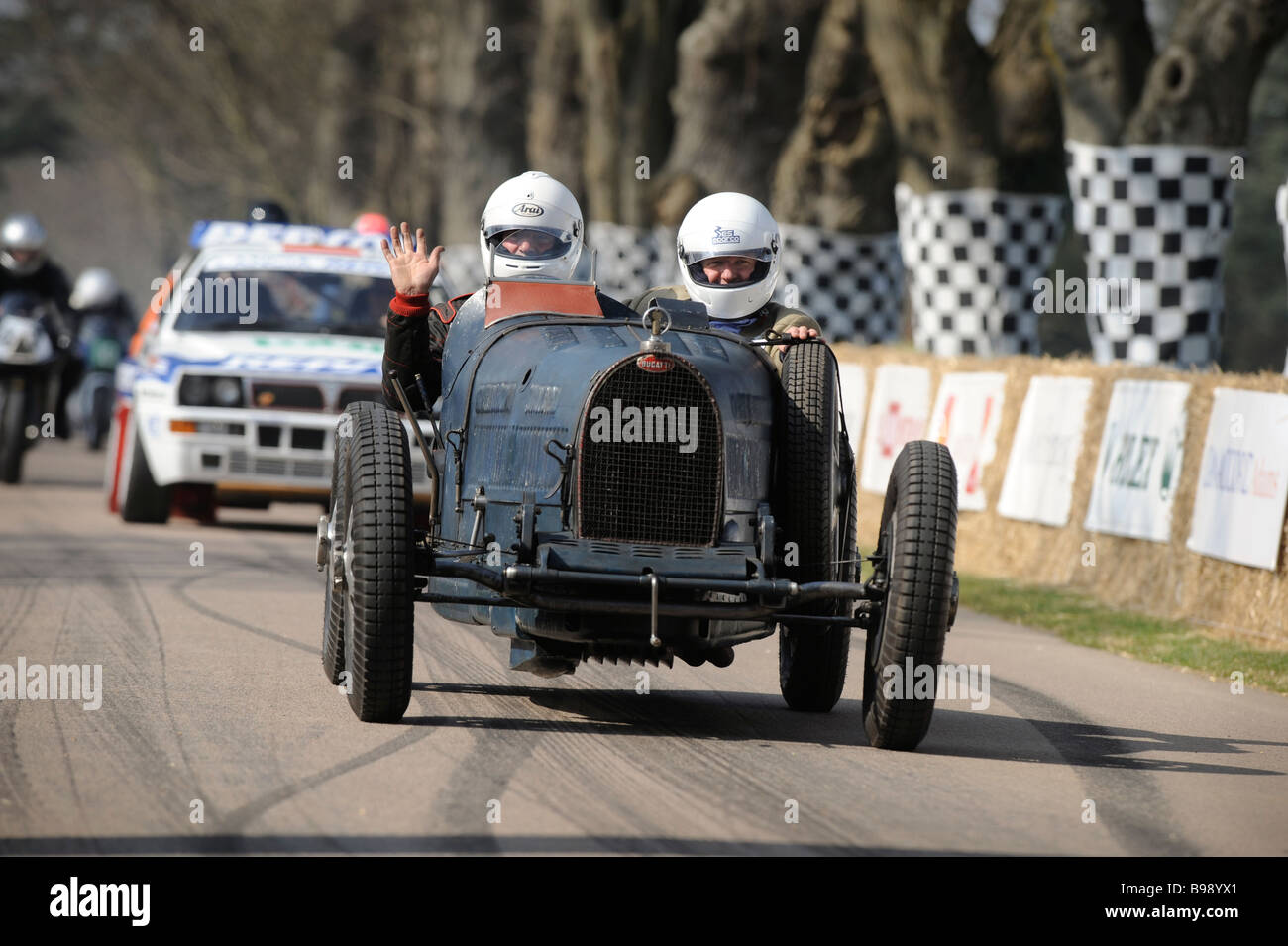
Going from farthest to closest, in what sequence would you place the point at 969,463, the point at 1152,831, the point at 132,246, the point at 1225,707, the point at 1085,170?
the point at 132,246 < the point at 1085,170 < the point at 969,463 < the point at 1225,707 < the point at 1152,831

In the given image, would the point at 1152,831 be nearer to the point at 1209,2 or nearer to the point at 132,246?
the point at 1209,2

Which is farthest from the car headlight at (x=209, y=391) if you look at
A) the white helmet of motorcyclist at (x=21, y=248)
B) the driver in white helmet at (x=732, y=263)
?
the driver in white helmet at (x=732, y=263)

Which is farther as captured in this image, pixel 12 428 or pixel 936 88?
pixel 936 88

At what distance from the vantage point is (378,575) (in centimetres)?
697

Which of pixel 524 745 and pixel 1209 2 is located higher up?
pixel 1209 2

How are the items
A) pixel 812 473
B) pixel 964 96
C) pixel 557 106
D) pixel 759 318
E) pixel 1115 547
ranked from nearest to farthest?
pixel 812 473 < pixel 759 318 < pixel 1115 547 < pixel 964 96 < pixel 557 106

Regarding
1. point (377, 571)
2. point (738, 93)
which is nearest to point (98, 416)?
point (738, 93)

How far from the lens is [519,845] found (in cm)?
551

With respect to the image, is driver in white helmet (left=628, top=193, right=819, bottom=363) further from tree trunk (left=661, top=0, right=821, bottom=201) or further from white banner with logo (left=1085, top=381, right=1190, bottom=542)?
tree trunk (left=661, top=0, right=821, bottom=201)

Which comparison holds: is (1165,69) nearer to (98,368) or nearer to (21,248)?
(21,248)

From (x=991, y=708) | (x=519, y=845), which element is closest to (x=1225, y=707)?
(x=991, y=708)

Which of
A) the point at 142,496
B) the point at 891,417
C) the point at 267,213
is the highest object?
the point at 267,213

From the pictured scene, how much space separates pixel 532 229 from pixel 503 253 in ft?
0.49

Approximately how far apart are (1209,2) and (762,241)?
9.75m
